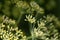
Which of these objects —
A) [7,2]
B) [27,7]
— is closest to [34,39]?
[27,7]

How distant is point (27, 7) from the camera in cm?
146

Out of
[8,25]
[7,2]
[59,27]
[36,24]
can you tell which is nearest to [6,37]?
[8,25]

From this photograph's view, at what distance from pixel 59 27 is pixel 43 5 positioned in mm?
289

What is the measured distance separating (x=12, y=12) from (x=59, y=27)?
48cm

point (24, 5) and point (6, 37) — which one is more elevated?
point (24, 5)

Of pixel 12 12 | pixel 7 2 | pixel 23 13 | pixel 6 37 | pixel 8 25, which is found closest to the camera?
pixel 6 37

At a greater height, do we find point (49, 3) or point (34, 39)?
point (49, 3)

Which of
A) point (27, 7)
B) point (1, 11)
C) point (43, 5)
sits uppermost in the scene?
point (43, 5)

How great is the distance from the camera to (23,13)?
1595 millimetres

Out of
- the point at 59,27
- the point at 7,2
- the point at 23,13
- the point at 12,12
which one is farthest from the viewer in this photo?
the point at 59,27

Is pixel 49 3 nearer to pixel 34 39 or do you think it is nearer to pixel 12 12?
pixel 12 12

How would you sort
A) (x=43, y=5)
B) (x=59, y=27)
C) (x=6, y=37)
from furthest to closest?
(x=43, y=5)
(x=59, y=27)
(x=6, y=37)

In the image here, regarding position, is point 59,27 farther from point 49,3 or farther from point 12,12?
point 12,12

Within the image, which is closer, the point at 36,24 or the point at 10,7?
the point at 36,24
